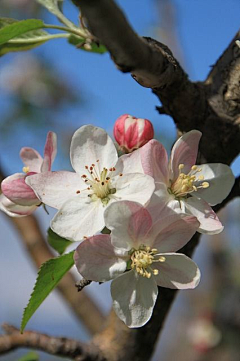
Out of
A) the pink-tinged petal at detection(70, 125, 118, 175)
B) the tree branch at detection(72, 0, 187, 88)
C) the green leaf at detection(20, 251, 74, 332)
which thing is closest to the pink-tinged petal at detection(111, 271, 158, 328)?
the green leaf at detection(20, 251, 74, 332)

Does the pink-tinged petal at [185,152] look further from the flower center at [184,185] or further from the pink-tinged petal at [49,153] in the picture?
the pink-tinged petal at [49,153]

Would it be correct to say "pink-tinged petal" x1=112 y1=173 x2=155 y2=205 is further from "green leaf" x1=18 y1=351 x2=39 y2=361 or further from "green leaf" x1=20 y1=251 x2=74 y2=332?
"green leaf" x1=18 y1=351 x2=39 y2=361

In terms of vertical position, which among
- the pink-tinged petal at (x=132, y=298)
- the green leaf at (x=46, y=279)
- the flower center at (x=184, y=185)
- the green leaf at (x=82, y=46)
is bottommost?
the pink-tinged petal at (x=132, y=298)

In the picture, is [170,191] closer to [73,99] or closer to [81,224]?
[81,224]

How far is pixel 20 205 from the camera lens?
2.96 feet

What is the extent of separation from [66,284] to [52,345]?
704 millimetres

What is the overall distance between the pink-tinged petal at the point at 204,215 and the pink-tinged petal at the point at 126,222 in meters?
0.10

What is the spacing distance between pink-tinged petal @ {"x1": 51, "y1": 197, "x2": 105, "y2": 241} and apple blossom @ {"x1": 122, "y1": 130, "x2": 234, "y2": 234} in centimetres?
10

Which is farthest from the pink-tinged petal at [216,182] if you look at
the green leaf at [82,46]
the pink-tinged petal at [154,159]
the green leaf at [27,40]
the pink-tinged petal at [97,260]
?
the green leaf at [27,40]

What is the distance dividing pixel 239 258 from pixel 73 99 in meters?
1.55

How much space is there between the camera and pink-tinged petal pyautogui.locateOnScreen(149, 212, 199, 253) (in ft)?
2.46

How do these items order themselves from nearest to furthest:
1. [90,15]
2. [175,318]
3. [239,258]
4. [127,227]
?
[90,15]
[127,227]
[239,258]
[175,318]

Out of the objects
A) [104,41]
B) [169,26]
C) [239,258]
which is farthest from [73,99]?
[104,41]

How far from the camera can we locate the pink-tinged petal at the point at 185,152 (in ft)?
2.75
